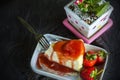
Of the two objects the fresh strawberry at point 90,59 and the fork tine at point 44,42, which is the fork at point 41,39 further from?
the fresh strawberry at point 90,59

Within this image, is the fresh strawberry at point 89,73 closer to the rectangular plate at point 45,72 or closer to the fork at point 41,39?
the rectangular plate at point 45,72

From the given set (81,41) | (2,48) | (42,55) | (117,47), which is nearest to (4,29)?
(2,48)

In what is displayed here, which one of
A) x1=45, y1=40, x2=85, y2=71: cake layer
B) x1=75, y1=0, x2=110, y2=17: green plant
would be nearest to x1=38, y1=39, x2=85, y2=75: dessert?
x1=45, y1=40, x2=85, y2=71: cake layer

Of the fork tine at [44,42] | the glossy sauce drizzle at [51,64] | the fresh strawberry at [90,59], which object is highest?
the fork tine at [44,42]

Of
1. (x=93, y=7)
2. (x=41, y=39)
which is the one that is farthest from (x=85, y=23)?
(x=41, y=39)

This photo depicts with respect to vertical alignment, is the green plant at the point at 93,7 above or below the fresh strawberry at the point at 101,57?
above

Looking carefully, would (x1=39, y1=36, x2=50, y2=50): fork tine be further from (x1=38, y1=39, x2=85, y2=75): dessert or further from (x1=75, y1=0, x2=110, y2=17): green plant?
(x1=75, y1=0, x2=110, y2=17): green plant

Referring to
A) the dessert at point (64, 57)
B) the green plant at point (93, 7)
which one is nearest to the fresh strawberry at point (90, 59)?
the dessert at point (64, 57)
